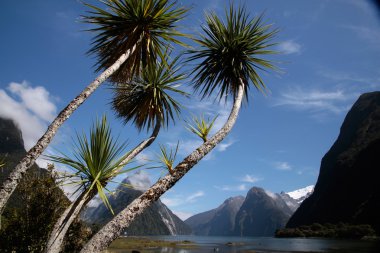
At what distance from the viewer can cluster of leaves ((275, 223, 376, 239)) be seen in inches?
4584

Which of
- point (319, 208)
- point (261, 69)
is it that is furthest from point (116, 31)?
point (319, 208)

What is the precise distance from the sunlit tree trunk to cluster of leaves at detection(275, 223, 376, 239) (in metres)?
132

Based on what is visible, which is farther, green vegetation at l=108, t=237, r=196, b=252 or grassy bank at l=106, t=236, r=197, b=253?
green vegetation at l=108, t=237, r=196, b=252

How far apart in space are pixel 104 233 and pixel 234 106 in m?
3.70

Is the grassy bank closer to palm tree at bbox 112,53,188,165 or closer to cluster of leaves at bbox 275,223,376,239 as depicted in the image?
palm tree at bbox 112,53,188,165

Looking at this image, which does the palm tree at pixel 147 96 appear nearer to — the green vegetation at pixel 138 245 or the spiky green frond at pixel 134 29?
the spiky green frond at pixel 134 29

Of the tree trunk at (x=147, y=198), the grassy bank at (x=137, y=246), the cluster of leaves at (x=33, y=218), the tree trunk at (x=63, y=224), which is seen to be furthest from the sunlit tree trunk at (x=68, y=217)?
the grassy bank at (x=137, y=246)

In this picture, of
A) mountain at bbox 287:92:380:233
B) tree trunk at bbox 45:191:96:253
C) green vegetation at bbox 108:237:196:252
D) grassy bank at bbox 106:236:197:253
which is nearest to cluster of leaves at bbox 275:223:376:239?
mountain at bbox 287:92:380:233

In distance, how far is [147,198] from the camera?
170 inches

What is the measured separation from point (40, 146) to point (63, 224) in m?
1.36

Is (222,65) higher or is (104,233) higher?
(222,65)

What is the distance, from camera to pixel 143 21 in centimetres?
706

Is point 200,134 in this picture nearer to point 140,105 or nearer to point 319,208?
point 140,105

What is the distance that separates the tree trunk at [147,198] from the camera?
3.77 meters
